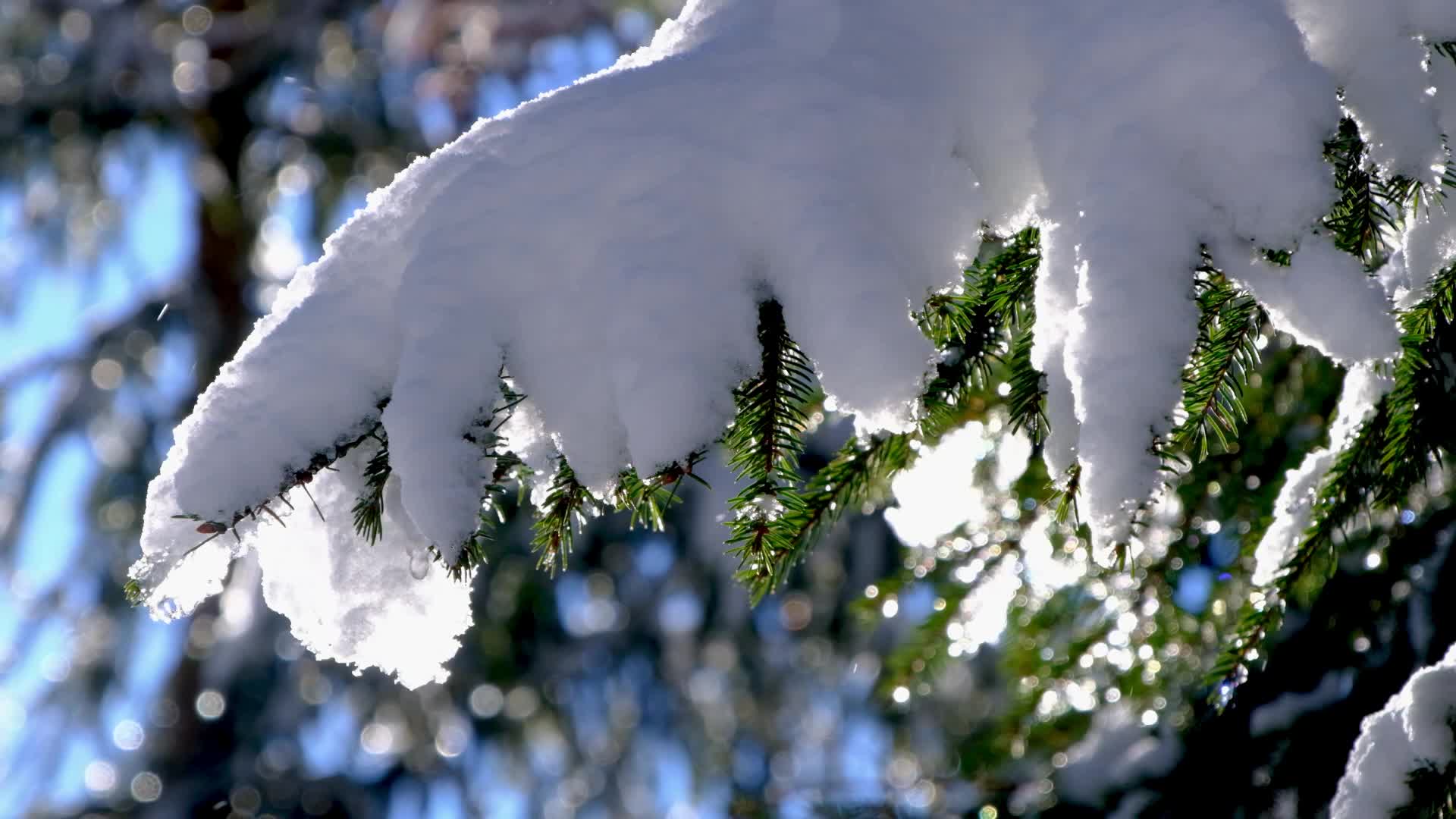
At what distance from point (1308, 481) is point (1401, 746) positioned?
390 mm

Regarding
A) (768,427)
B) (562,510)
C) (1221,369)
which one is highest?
(1221,369)

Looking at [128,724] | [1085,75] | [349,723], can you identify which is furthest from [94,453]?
[1085,75]

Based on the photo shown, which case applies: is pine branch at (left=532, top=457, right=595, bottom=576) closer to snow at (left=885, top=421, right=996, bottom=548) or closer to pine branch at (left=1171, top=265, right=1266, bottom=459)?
pine branch at (left=1171, top=265, right=1266, bottom=459)

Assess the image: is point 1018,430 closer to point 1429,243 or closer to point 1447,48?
point 1429,243

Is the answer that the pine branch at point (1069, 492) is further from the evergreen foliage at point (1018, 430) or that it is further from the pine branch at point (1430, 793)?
the pine branch at point (1430, 793)

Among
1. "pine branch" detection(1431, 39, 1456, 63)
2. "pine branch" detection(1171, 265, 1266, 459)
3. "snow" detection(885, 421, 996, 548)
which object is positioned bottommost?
"snow" detection(885, 421, 996, 548)

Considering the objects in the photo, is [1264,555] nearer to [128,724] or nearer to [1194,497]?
[1194,497]

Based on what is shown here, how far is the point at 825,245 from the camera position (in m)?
0.92

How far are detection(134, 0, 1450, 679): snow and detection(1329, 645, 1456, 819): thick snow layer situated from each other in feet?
1.80

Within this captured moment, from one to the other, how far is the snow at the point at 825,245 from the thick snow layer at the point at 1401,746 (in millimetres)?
548

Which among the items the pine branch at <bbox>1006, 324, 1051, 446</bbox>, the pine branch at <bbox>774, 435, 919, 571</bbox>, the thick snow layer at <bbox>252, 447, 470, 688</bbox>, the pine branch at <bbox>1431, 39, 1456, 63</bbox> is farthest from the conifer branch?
→ the pine branch at <bbox>1431, 39, 1456, 63</bbox>

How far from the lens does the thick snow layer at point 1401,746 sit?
3.88 ft

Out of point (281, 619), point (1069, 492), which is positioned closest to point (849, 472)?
point (1069, 492)

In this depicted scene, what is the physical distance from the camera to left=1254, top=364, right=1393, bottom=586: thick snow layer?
4.28 ft
